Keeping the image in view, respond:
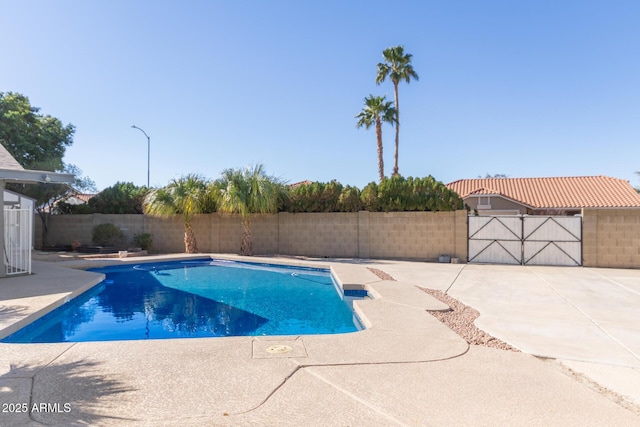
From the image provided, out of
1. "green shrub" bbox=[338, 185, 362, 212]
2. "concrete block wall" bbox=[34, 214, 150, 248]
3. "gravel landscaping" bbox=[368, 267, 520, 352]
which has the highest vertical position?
"green shrub" bbox=[338, 185, 362, 212]

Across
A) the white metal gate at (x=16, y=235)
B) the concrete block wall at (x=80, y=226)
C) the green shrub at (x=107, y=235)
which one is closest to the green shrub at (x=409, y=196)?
the concrete block wall at (x=80, y=226)

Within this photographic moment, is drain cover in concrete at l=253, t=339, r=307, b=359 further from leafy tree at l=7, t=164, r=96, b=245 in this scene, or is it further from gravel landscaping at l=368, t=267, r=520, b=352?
leafy tree at l=7, t=164, r=96, b=245

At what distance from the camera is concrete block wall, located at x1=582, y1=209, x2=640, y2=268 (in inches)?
543

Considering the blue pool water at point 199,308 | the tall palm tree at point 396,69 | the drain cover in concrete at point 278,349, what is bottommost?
the blue pool water at point 199,308

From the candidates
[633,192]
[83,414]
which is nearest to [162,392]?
[83,414]

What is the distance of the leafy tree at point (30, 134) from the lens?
71.3 feet

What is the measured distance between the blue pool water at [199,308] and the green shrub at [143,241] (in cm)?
559

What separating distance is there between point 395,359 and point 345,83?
59.3 feet

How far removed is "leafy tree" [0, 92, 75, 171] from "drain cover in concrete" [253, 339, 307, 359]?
22.8 metres

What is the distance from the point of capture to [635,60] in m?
14.8

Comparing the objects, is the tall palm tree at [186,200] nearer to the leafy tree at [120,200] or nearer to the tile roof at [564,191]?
the leafy tree at [120,200]

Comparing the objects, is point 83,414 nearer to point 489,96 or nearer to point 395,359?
point 395,359

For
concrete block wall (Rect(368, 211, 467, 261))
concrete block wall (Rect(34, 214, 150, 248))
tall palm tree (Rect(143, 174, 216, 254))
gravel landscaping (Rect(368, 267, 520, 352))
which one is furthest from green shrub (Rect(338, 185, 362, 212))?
concrete block wall (Rect(34, 214, 150, 248))

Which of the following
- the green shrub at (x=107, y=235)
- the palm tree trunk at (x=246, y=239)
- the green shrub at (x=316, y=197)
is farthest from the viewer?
the green shrub at (x=107, y=235)
